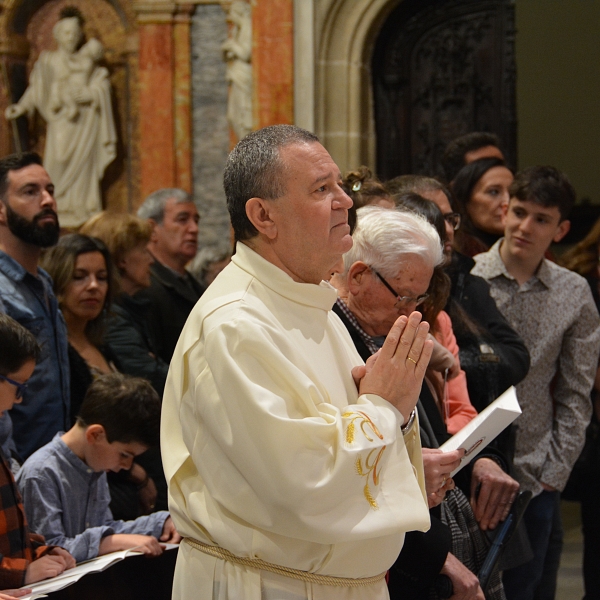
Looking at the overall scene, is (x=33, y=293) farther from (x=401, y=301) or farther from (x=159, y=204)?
(x=159, y=204)

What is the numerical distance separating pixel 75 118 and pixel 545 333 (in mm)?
5404

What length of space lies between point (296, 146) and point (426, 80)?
5862mm

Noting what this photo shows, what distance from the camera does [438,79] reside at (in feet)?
24.4

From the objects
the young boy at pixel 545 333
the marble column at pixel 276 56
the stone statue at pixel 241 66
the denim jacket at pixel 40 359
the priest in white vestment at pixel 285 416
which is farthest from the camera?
the stone statue at pixel 241 66

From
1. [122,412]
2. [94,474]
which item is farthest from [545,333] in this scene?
[94,474]

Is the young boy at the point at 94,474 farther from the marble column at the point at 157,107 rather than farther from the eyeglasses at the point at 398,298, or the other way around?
the marble column at the point at 157,107

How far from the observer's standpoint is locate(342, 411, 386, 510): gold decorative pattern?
1772 mm

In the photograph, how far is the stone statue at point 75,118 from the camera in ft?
26.1

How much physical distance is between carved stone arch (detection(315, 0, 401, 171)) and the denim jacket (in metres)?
3.77

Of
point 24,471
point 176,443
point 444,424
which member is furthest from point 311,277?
point 24,471

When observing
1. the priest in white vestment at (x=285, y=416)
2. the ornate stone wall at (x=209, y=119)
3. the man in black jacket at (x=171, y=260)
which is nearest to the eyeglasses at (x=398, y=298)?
the priest in white vestment at (x=285, y=416)

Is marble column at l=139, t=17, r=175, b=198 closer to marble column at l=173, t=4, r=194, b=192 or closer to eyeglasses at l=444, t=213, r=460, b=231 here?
marble column at l=173, t=4, r=194, b=192

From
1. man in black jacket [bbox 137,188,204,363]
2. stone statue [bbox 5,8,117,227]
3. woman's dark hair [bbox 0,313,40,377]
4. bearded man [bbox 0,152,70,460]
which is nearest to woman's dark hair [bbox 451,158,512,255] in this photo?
man in black jacket [bbox 137,188,204,363]

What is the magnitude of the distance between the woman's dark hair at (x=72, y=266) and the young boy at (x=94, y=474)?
757 millimetres
